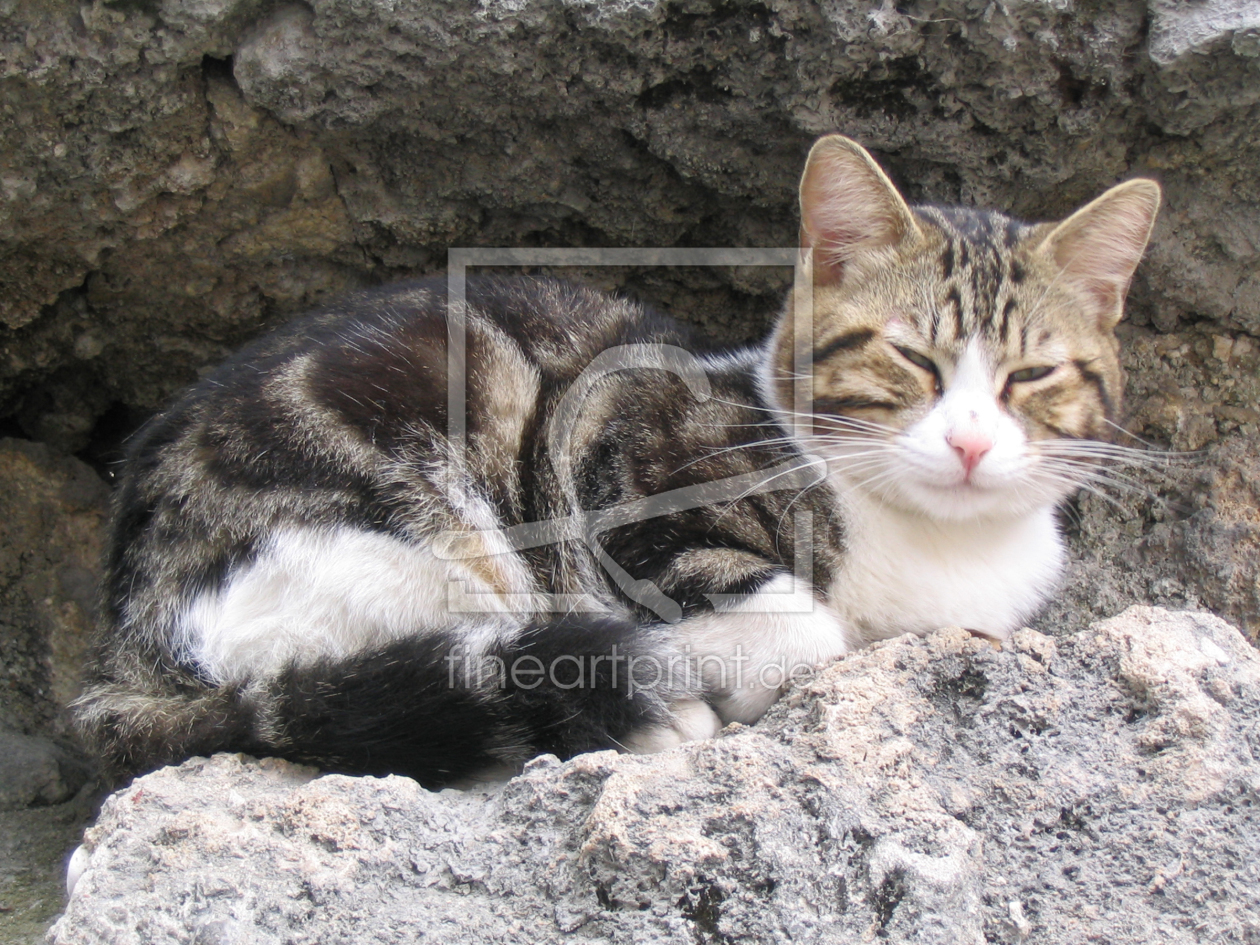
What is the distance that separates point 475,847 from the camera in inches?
51.1

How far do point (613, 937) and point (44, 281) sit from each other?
1.98 meters

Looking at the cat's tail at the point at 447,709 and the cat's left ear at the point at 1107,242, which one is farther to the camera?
the cat's left ear at the point at 1107,242

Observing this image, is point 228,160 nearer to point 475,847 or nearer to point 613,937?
point 475,847

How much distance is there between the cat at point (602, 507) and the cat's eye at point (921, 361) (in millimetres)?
12

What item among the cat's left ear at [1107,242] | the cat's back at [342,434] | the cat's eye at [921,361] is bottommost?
the cat's back at [342,434]

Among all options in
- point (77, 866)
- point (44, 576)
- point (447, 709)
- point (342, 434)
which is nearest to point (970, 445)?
point (447, 709)

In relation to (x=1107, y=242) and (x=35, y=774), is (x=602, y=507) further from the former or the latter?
(x=35, y=774)

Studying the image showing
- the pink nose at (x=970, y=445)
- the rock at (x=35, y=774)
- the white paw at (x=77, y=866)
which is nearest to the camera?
the white paw at (x=77, y=866)

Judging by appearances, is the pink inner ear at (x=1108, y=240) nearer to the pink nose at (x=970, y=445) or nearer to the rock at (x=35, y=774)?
the pink nose at (x=970, y=445)

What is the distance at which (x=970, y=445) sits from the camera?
1.66 metres

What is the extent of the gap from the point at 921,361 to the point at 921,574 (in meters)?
0.38

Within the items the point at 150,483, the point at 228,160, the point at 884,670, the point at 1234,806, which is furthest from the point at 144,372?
the point at 1234,806

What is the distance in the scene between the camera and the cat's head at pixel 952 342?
175 centimetres

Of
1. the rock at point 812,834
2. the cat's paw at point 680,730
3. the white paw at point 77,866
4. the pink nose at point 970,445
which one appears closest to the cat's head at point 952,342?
the pink nose at point 970,445
